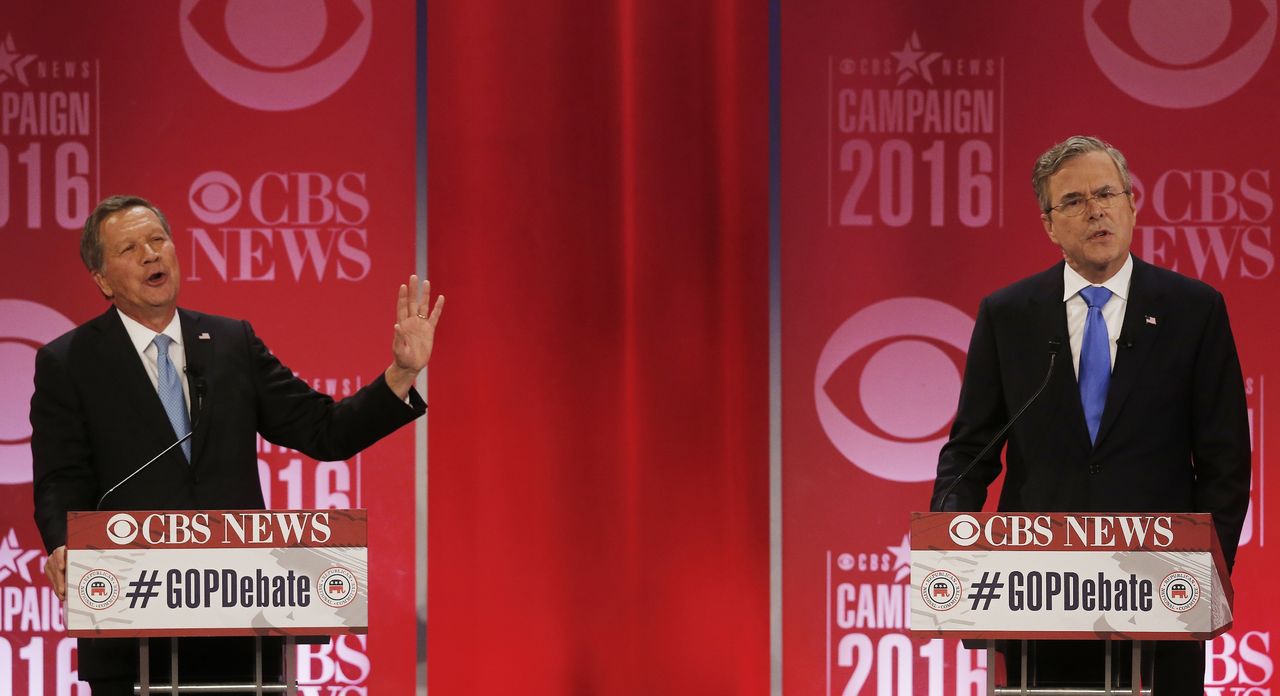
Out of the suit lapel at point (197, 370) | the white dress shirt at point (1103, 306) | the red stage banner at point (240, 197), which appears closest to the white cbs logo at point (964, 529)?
the white dress shirt at point (1103, 306)

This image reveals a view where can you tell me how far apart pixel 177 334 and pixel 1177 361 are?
1984 mm

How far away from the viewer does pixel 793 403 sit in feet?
14.1

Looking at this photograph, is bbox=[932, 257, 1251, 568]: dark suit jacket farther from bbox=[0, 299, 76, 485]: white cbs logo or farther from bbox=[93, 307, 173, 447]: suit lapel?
bbox=[0, 299, 76, 485]: white cbs logo

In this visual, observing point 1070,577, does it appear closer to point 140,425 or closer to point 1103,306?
point 1103,306

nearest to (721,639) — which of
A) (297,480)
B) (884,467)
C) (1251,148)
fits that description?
(884,467)

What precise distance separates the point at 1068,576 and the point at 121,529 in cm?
151

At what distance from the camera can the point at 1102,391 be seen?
2648 millimetres

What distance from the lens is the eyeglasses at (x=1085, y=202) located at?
2668mm

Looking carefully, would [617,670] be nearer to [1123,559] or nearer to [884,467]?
[884,467]

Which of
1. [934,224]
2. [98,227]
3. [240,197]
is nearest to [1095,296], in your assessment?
[934,224]

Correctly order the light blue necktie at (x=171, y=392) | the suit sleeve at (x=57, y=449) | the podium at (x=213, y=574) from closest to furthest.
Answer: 1. the podium at (x=213, y=574)
2. the suit sleeve at (x=57, y=449)
3. the light blue necktie at (x=171, y=392)

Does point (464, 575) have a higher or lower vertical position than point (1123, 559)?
lower

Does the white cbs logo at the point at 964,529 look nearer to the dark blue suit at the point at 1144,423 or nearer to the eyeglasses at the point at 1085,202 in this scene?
the dark blue suit at the point at 1144,423

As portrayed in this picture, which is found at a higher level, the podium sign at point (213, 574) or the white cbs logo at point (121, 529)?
the white cbs logo at point (121, 529)
